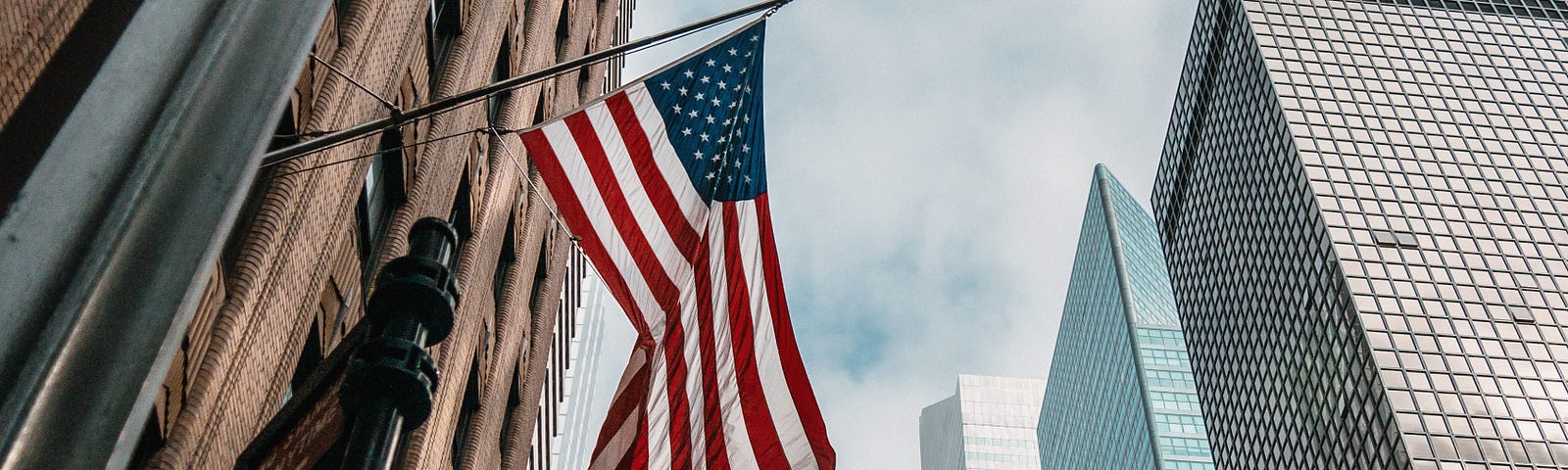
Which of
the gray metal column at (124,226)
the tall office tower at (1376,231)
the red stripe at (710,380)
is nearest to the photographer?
the gray metal column at (124,226)

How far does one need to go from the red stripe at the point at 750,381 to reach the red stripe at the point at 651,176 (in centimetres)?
43

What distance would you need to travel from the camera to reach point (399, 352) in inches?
192

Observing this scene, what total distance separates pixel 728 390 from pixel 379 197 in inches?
265

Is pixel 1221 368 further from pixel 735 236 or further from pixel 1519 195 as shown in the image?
pixel 735 236

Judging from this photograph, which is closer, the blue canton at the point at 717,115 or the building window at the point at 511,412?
the blue canton at the point at 717,115

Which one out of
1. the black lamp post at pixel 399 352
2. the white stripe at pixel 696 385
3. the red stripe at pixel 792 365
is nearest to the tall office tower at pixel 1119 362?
the red stripe at pixel 792 365

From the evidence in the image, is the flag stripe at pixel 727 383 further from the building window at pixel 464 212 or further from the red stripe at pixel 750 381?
the building window at pixel 464 212

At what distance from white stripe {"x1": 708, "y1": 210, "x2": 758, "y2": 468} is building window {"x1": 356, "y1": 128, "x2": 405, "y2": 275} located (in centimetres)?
530

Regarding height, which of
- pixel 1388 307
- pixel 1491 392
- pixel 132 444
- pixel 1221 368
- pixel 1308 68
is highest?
pixel 1308 68

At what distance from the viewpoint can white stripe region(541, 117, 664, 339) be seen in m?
10.6

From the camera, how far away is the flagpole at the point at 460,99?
6426mm

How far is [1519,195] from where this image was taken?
87.4 metres

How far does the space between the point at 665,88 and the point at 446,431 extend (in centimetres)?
847

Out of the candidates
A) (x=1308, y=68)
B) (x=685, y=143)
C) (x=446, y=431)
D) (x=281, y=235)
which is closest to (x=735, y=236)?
(x=685, y=143)
